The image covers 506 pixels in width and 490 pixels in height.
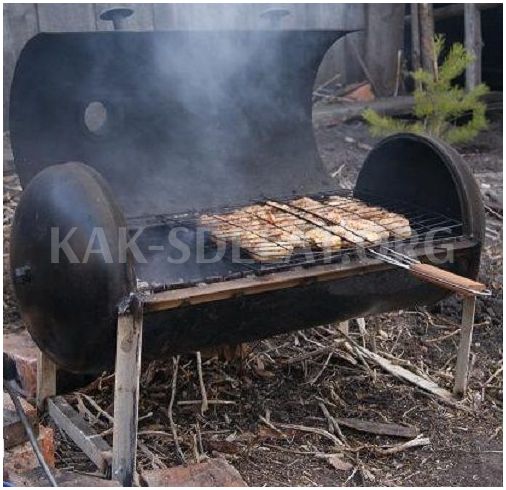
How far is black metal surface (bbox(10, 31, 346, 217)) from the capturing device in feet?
12.2

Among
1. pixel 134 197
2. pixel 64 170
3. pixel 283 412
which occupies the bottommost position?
pixel 283 412

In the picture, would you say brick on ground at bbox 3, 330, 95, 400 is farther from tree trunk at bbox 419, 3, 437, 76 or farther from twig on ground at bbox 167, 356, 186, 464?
tree trunk at bbox 419, 3, 437, 76

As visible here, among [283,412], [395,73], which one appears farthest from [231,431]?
[395,73]

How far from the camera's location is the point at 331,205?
4055 millimetres

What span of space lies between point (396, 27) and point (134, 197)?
229 inches

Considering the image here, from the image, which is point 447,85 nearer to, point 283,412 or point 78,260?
point 283,412

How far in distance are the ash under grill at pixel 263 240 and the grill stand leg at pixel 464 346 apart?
452mm

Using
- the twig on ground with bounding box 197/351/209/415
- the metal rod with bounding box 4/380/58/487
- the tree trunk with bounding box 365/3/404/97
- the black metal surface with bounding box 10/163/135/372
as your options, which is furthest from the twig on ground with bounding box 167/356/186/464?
the tree trunk with bounding box 365/3/404/97

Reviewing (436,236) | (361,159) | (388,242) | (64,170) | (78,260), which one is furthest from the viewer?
(361,159)

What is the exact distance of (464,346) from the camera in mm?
3953

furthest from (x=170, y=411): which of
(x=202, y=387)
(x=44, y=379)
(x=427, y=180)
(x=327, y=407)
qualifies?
(x=427, y=180)

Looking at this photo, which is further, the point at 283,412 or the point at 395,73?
the point at 395,73

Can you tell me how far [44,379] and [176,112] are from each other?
1.73 m

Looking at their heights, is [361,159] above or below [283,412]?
above
